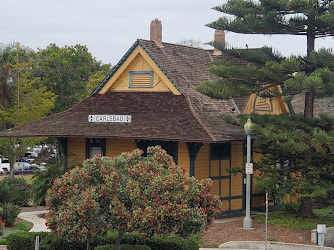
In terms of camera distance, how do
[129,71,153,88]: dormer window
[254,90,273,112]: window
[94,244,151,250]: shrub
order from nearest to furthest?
[94,244,151,250]: shrub
[129,71,153,88]: dormer window
[254,90,273,112]: window

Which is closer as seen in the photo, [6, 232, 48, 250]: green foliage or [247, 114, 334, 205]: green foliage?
[6, 232, 48, 250]: green foliage

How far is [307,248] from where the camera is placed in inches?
874

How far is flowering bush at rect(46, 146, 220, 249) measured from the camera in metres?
17.0

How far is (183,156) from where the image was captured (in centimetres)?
2780

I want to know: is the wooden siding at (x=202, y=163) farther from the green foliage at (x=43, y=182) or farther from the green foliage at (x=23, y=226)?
the green foliage at (x=23, y=226)

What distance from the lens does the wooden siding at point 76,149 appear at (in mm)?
30781

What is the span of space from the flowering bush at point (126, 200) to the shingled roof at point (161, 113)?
7.96m

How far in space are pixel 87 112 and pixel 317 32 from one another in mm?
10262

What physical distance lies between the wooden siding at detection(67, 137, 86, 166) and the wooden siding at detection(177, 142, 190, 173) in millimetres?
5006

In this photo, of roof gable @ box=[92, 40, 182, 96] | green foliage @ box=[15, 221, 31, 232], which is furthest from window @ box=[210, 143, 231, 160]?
green foliage @ box=[15, 221, 31, 232]

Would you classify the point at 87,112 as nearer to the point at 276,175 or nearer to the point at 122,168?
the point at 276,175

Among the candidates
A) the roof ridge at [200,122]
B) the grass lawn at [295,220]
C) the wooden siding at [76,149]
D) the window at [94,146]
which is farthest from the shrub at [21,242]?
the wooden siding at [76,149]

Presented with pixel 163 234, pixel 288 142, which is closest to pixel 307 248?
pixel 288 142

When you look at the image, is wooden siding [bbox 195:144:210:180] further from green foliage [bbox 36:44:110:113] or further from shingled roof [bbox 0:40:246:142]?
green foliage [bbox 36:44:110:113]
